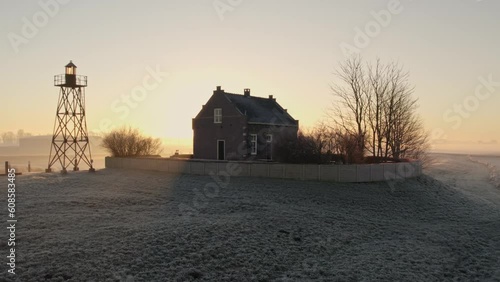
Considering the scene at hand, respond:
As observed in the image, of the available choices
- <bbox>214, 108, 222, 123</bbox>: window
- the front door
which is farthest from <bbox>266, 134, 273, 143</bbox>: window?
<bbox>214, 108, 222, 123</bbox>: window

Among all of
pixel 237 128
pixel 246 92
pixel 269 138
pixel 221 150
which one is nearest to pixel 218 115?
pixel 237 128

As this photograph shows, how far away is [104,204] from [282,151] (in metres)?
17.6

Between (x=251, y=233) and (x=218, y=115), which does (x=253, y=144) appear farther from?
(x=251, y=233)

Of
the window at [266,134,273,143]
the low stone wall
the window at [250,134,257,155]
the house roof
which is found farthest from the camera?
the window at [266,134,273,143]

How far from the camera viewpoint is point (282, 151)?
36.0 meters

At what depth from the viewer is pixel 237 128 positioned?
42.6 m

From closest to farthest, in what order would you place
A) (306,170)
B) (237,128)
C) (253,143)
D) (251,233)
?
(251,233) → (306,170) → (237,128) → (253,143)

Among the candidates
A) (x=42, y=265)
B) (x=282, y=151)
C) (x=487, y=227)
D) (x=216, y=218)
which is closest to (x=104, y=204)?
(x=216, y=218)

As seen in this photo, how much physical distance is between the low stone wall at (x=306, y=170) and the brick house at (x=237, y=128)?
7.35 metres

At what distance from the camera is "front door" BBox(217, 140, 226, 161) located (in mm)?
44031

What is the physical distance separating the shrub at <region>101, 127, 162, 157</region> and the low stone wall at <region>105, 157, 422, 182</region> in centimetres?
1230

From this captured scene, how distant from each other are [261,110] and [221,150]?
22.2ft

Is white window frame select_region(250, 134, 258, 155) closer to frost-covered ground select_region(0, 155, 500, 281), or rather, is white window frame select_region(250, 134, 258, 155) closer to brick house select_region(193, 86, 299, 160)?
brick house select_region(193, 86, 299, 160)

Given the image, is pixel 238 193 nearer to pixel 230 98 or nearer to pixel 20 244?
pixel 20 244
